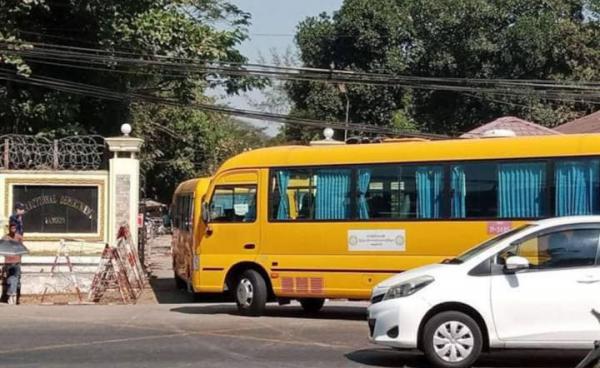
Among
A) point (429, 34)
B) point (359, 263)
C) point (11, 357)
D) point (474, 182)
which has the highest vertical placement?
point (429, 34)

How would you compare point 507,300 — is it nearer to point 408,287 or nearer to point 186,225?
point 408,287

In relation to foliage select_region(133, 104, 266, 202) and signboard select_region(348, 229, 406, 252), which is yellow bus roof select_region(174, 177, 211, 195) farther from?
foliage select_region(133, 104, 266, 202)

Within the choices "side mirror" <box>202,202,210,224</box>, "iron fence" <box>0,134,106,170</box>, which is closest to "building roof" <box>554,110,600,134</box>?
"side mirror" <box>202,202,210,224</box>

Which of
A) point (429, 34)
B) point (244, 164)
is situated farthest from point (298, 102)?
point (244, 164)

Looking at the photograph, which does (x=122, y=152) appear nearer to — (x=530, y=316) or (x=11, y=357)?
(x=11, y=357)

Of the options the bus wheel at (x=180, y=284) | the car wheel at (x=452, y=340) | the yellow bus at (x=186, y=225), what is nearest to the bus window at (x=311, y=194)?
the yellow bus at (x=186, y=225)

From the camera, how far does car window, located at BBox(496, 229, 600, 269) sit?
9.83m

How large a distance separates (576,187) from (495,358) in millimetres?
4019

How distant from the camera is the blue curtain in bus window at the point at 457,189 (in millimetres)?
14648

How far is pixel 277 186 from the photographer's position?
1608cm

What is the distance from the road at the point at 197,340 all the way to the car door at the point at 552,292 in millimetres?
935

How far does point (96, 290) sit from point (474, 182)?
8329 millimetres

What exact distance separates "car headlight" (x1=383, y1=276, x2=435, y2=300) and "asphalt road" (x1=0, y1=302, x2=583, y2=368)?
85 cm

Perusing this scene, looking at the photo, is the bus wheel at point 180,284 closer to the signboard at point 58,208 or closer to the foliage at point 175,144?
the signboard at point 58,208
